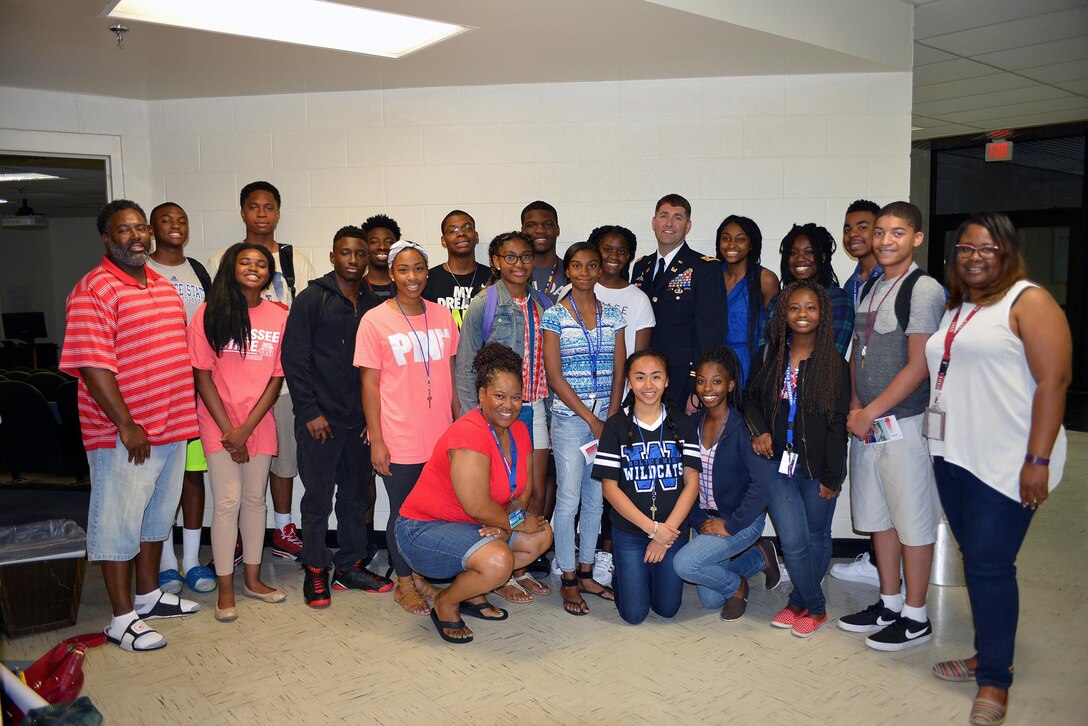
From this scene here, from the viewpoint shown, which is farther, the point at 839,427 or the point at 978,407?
the point at 839,427

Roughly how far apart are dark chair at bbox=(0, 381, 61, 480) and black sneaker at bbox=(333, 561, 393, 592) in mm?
3602

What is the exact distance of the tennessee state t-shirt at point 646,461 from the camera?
325 centimetres

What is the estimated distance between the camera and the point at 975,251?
2.48m

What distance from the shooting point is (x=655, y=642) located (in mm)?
3156

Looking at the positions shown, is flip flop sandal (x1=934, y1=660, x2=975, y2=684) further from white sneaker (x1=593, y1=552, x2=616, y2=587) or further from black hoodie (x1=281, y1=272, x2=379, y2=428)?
black hoodie (x1=281, y1=272, x2=379, y2=428)

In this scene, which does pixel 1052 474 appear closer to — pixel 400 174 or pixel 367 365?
pixel 367 365

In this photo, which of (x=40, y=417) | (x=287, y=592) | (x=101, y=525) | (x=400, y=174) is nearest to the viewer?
(x=101, y=525)

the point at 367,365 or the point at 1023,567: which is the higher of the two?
the point at 367,365

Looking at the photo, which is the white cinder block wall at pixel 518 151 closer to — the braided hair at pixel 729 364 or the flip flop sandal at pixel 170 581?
the braided hair at pixel 729 364

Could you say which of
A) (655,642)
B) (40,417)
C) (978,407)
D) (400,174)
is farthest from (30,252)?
(978,407)

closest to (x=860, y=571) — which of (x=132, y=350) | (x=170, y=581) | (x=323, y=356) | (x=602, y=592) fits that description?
(x=602, y=592)

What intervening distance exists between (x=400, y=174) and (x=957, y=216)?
7879 millimetres

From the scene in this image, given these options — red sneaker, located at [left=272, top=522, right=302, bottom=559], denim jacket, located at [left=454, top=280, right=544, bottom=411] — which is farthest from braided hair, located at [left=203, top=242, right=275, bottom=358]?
red sneaker, located at [left=272, top=522, right=302, bottom=559]

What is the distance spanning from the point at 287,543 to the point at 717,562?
7.79ft
